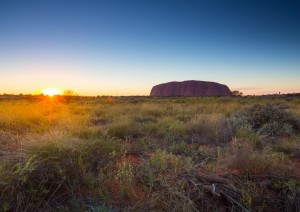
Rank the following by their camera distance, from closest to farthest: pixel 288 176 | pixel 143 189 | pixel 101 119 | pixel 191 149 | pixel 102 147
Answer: pixel 143 189 < pixel 288 176 < pixel 102 147 < pixel 191 149 < pixel 101 119

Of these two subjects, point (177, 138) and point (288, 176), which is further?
point (177, 138)

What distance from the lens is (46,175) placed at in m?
2.71

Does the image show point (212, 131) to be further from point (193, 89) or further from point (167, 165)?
point (193, 89)

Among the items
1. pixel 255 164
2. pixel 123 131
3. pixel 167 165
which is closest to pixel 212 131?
pixel 123 131

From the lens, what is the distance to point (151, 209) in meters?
2.37

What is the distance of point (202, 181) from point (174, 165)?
55 cm

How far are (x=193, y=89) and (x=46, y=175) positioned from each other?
8760cm

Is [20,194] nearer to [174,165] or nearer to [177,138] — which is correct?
[174,165]

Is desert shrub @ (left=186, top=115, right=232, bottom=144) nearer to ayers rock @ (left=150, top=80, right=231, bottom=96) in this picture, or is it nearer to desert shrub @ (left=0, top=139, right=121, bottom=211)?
desert shrub @ (left=0, top=139, right=121, bottom=211)

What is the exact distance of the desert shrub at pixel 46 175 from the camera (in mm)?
→ 2376

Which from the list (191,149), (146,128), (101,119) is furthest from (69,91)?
(191,149)

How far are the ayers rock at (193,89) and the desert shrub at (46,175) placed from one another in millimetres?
84526

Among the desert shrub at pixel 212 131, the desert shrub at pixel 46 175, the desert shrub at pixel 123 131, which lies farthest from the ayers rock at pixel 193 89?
the desert shrub at pixel 46 175

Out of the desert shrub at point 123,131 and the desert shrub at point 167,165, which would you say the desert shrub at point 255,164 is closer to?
the desert shrub at point 167,165
